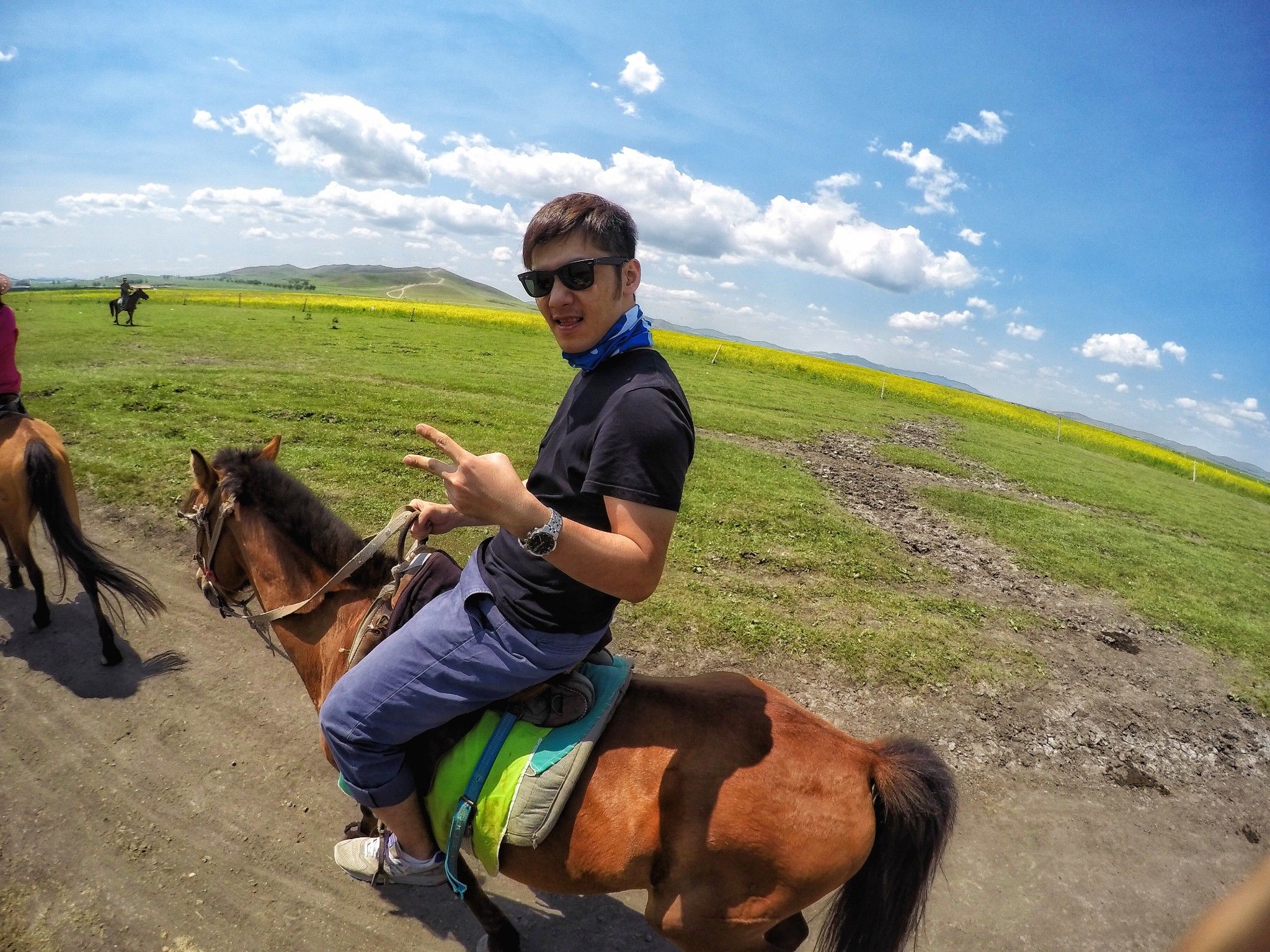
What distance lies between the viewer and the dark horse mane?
3.16m

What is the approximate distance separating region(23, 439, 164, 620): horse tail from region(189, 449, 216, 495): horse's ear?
2.25 m

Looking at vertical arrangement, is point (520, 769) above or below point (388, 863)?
above

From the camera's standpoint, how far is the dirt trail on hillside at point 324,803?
3.41 m

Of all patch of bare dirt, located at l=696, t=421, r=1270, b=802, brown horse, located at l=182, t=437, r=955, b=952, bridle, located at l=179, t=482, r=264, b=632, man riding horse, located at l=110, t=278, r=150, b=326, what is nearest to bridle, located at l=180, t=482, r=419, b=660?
bridle, located at l=179, t=482, r=264, b=632

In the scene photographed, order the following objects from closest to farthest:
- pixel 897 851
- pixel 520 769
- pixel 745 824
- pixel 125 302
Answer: pixel 745 824
pixel 520 769
pixel 897 851
pixel 125 302

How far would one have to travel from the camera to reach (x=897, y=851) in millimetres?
2547

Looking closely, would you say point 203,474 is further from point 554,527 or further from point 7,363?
point 7,363

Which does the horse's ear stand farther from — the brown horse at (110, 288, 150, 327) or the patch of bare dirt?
the brown horse at (110, 288, 150, 327)

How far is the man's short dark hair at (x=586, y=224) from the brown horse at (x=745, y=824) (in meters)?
1.81

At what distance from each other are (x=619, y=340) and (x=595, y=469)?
559 mm

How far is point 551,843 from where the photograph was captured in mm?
2516

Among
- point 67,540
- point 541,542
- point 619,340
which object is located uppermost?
point 619,340

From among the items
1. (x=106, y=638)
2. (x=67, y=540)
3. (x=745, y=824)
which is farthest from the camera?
(x=106, y=638)

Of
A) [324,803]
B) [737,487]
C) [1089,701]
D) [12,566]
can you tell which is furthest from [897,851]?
[737,487]
